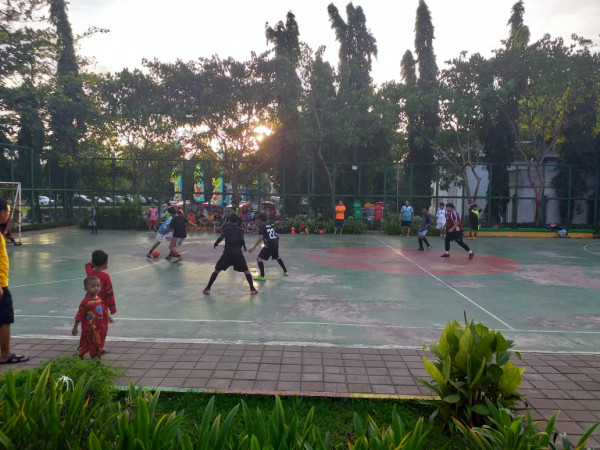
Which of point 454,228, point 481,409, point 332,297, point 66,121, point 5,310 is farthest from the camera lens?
point 66,121

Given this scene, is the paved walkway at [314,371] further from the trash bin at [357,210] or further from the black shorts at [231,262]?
the trash bin at [357,210]

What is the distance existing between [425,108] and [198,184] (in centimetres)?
1341

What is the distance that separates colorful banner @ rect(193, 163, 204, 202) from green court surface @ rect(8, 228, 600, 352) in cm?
913

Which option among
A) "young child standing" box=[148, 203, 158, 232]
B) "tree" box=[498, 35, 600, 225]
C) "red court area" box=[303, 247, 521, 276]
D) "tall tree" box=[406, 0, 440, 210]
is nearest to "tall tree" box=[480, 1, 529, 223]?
"tree" box=[498, 35, 600, 225]

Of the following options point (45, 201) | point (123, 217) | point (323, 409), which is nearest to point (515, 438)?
point (323, 409)

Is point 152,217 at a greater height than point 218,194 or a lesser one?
lesser

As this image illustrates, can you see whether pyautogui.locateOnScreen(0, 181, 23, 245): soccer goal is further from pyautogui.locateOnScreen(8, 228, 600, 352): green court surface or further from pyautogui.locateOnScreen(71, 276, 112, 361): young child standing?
pyautogui.locateOnScreen(71, 276, 112, 361): young child standing

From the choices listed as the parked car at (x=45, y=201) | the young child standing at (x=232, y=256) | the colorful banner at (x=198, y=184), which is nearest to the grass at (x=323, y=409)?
the young child standing at (x=232, y=256)

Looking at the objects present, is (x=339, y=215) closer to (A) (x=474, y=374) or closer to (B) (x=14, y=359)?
(B) (x=14, y=359)

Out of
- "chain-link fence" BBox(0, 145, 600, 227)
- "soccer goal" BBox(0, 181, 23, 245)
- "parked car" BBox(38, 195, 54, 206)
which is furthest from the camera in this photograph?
"chain-link fence" BBox(0, 145, 600, 227)

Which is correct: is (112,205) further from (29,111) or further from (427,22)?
(427,22)

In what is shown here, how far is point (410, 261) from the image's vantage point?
1385 centimetres

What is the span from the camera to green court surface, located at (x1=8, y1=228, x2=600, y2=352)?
6.59 metres

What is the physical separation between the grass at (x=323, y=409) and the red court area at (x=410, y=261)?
25.2 feet
